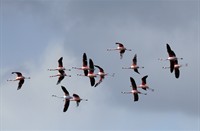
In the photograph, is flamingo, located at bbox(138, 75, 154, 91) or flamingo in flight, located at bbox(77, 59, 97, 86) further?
flamingo, located at bbox(138, 75, 154, 91)

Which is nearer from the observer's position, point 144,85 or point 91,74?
point 91,74

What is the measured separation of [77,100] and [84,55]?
7.04 metres

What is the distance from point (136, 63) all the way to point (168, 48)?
316 inches

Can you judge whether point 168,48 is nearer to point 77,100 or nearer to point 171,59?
point 171,59

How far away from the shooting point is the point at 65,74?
564 feet

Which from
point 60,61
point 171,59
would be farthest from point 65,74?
point 171,59

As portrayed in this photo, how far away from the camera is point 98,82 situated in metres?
173

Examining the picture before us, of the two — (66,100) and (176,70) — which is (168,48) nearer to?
(176,70)

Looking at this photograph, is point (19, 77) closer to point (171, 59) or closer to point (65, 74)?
point (65, 74)

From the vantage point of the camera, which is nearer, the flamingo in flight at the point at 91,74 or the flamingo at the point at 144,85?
the flamingo in flight at the point at 91,74

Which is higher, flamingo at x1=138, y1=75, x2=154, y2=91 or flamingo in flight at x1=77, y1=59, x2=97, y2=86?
flamingo in flight at x1=77, y1=59, x2=97, y2=86

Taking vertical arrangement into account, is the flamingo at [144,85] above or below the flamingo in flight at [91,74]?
below

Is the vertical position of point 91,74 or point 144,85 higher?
point 91,74

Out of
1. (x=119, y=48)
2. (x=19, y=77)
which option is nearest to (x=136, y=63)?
(x=119, y=48)
